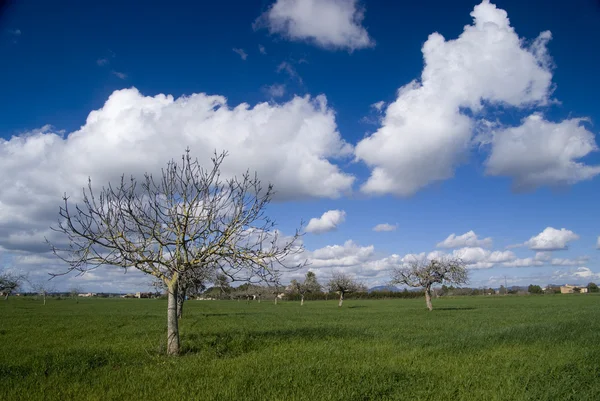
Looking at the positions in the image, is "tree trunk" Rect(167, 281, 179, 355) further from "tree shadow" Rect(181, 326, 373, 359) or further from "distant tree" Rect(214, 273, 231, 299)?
"distant tree" Rect(214, 273, 231, 299)

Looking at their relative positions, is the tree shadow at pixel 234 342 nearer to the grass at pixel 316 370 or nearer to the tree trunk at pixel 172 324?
the grass at pixel 316 370

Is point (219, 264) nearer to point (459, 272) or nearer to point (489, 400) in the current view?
point (489, 400)

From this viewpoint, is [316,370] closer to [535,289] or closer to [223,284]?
[223,284]

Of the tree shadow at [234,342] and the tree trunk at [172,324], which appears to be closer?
the tree trunk at [172,324]

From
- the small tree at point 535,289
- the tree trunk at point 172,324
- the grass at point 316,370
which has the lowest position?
the small tree at point 535,289

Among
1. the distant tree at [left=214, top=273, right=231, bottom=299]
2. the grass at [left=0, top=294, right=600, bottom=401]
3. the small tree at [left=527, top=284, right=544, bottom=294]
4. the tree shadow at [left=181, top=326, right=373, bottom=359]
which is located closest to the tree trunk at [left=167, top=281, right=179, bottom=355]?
the grass at [left=0, top=294, right=600, bottom=401]

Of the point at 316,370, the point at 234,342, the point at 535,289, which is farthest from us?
the point at 535,289

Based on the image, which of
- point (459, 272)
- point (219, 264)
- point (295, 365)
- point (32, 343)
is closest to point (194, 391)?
point (295, 365)

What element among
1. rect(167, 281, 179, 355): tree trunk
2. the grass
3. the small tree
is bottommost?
the small tree

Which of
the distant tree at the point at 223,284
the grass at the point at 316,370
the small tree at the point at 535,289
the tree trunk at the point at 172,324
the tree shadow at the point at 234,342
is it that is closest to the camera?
the grass at the point at 316,370

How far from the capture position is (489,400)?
8.98m

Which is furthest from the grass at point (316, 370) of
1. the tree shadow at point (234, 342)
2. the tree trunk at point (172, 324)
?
the tree trunk at point (172, 324)

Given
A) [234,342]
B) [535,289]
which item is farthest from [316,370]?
[535,289]

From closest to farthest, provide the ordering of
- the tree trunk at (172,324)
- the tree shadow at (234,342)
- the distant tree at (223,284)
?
the tree trunk at (172,324)
the tree shadow at (234,342)
the distant tree at (223,284)
